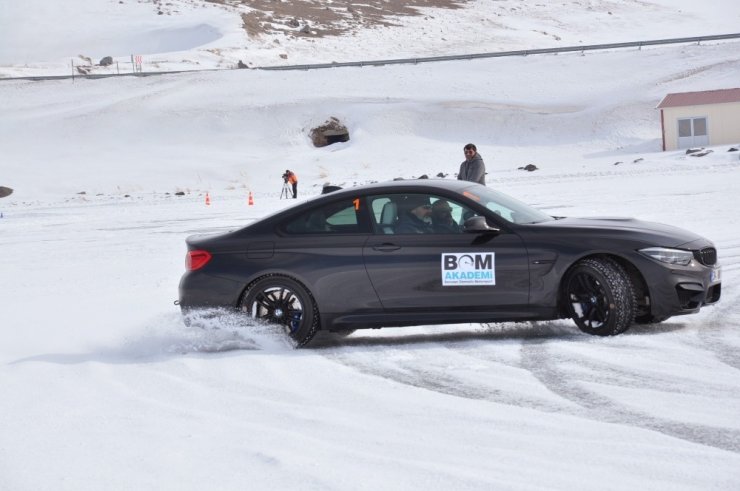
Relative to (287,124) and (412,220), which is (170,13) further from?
(412,220)

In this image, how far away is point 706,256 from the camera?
8.84m

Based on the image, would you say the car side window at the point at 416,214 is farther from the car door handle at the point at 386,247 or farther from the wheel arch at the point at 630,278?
the wheel arch at the point at 630,278

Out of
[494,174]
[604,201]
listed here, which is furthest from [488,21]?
[604,201]

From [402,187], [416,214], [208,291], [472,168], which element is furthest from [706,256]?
[472,168]

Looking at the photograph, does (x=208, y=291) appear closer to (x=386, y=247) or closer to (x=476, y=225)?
(x=386, y=247)

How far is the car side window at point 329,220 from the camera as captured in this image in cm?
917

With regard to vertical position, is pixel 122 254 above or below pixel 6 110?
below

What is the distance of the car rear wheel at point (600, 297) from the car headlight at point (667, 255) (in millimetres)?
260

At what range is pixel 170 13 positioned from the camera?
108m

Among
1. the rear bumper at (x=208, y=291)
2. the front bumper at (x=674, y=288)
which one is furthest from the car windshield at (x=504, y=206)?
the rear bumper at (x=208, y=291)

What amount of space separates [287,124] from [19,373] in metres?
56.1

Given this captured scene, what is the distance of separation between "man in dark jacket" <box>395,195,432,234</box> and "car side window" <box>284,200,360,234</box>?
0.39 m

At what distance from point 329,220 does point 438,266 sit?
1065 mm

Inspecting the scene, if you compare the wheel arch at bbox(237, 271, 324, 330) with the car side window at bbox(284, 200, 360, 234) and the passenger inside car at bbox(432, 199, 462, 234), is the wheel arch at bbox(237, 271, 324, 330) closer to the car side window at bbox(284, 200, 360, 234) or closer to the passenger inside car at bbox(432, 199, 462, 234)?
the car side window at bbox(284, 200, 360, 234)
